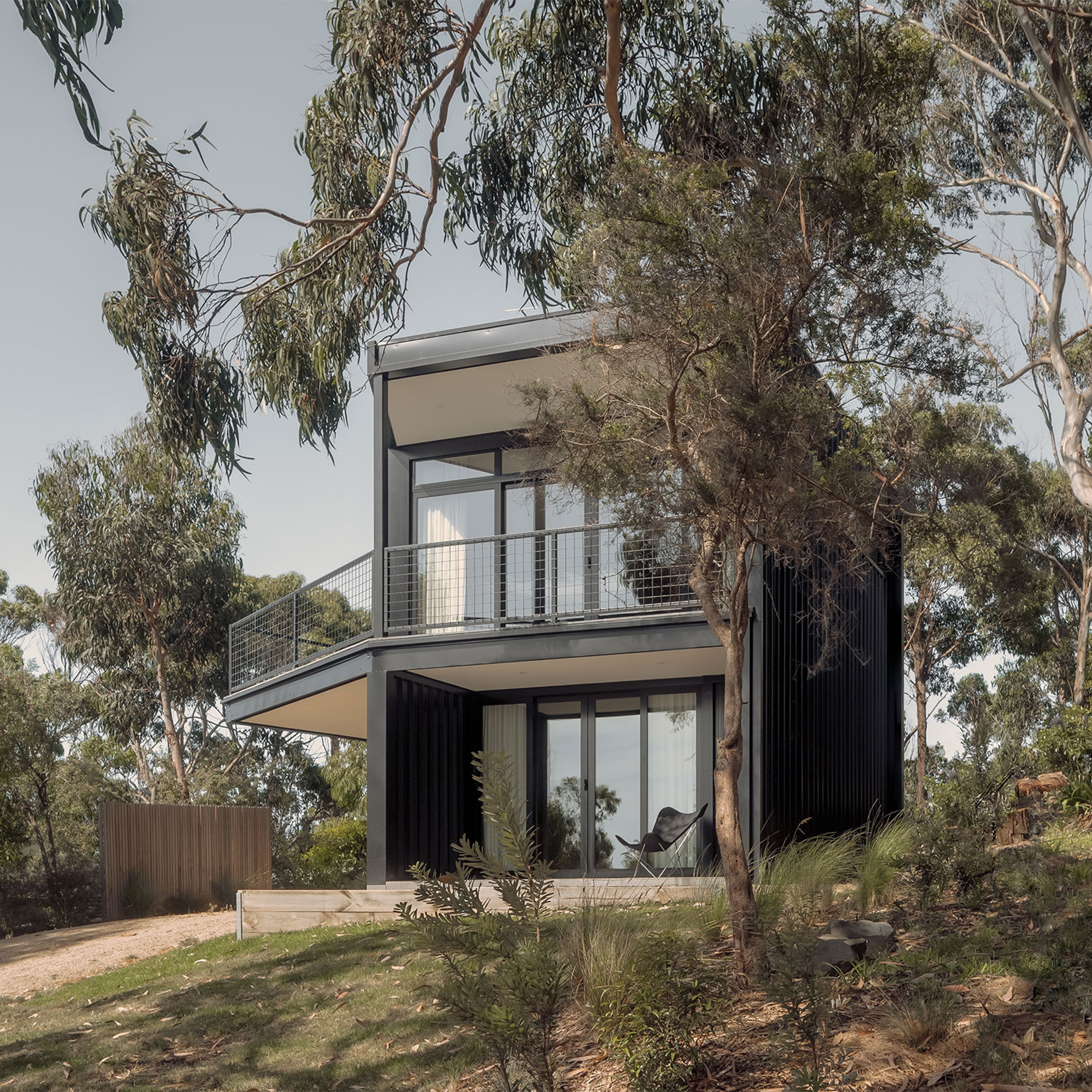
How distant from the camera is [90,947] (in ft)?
40.2

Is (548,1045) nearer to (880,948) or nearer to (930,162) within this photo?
(880,948)

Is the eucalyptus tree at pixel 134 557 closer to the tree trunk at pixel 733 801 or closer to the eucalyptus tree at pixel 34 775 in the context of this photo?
the eucalyptus tree at pixel 34 775

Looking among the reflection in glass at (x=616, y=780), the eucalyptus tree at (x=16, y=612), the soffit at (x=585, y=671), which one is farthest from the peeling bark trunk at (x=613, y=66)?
the eucalyptus tree at (x=16, y=612)

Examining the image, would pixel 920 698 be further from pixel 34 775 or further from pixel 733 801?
pixel 733 801

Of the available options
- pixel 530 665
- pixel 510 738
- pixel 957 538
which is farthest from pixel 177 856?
pixel 957 538

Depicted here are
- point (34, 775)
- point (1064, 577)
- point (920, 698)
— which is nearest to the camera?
point (34, 775)

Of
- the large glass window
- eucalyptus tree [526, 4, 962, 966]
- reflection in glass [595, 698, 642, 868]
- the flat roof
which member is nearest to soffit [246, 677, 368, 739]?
the large glass window

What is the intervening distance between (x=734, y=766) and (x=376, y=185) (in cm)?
575

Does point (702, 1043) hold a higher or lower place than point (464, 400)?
lower

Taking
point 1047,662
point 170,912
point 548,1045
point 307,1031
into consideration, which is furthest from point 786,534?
point 1047,662

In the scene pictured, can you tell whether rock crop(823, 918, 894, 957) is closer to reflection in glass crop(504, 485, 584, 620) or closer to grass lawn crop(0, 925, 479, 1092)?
grass lawn crop(0, 925, 479, 1092)

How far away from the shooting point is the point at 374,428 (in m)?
12.2

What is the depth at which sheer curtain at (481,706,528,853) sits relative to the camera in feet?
43.0

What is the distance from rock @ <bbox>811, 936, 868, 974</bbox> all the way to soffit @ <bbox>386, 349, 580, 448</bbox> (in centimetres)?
576
